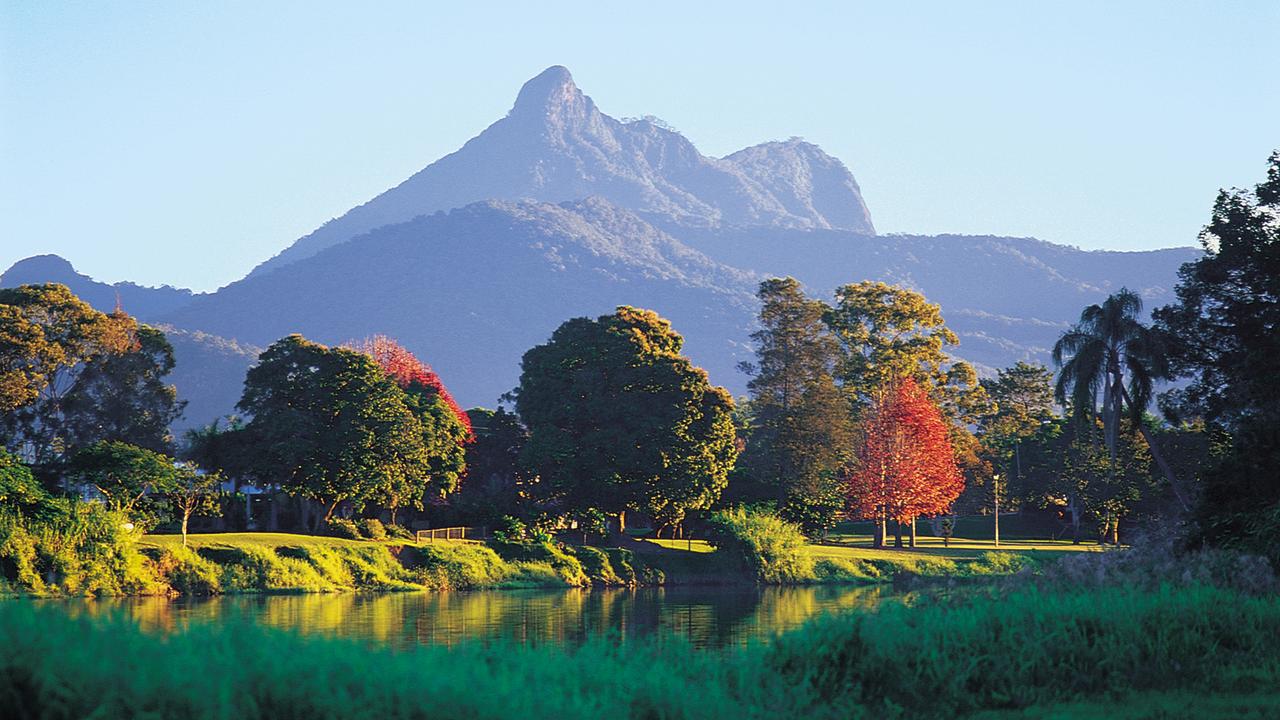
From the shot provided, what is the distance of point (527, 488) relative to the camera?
80.8 m

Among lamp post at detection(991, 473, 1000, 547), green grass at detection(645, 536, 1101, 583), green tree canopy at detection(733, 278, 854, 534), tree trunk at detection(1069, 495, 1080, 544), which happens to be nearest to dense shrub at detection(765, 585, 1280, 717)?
green grass at detection(645, 536, 1101, 583)

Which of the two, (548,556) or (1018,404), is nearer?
(548,556)

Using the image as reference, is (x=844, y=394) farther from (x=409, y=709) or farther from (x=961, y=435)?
(x=409, y=709)

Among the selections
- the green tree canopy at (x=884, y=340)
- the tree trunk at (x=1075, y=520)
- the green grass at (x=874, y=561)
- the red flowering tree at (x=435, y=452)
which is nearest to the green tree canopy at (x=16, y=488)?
the red flowering tree at (x=435, y=452)

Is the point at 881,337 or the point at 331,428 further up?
the point at 881,337

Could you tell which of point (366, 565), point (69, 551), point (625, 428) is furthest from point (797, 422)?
point (69, 551)

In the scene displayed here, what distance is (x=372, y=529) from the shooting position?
2820 inches

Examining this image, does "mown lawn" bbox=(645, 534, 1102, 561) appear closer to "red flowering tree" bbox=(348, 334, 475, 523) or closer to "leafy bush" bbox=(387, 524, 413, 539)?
"red flowering tree" bbox=(348, 334, 475, 523)

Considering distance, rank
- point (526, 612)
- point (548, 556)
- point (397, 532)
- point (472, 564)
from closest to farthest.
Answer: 1. point (526, 612)
2. point (472, 564)
3. point (548, 556)
4. point (397, 532)

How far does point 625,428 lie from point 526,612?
2422cm

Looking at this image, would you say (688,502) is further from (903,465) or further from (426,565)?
(903,465)

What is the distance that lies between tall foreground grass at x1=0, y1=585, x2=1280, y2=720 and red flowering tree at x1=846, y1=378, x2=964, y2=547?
61.9 metres

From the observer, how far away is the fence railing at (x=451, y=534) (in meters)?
72.6

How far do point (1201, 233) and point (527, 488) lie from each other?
41.8 m
